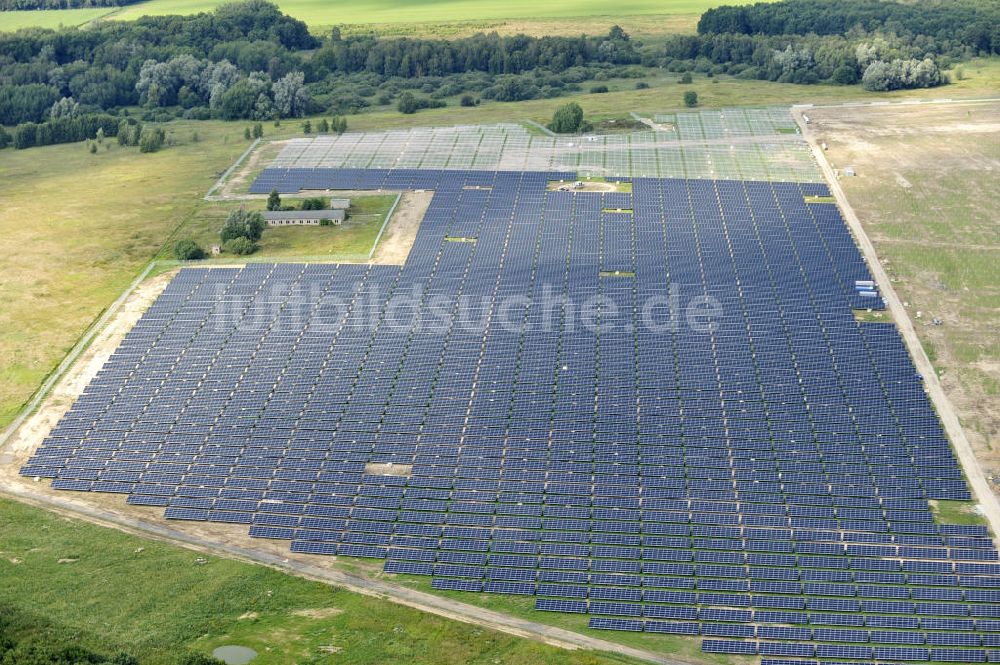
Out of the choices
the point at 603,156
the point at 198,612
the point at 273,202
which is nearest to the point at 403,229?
the point at 273,202

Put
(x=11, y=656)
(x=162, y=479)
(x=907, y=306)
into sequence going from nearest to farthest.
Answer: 1. (x=11, y=656)
2. (x=162, y=479)
3. (x=907, y=306)

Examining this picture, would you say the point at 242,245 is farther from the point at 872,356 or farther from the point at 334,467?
the point at 872,356

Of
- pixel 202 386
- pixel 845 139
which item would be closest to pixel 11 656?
pixel 202 386

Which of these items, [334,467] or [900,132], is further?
[900,132]

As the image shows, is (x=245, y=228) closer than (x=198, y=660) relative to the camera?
No

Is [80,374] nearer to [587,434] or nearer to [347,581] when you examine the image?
[347,581]

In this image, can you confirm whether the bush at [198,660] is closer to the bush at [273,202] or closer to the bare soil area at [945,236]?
the bare soil area at [945,236]
